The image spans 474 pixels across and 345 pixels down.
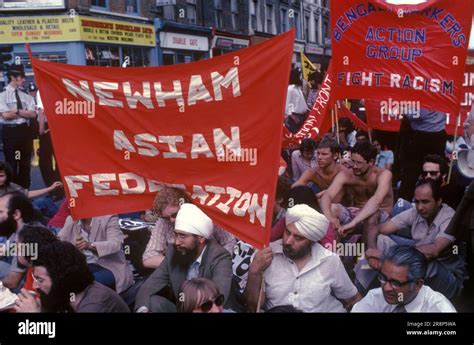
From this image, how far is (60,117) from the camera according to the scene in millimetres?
4062

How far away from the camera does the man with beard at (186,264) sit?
3924mm

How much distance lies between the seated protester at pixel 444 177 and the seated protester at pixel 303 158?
2.73 ft

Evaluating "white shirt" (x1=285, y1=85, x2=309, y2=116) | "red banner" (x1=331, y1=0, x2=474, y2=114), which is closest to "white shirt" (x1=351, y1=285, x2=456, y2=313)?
"red banner" (x1=331, y1=0, x2=474, y2=114)

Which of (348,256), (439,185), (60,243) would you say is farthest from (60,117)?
(439,185)

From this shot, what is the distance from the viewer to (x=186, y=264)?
400 cm

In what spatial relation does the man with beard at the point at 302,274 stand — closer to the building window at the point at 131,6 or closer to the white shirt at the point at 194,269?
the white shirt at the point at 194,269

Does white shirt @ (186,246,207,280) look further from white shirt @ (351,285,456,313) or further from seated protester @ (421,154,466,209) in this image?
seated protester @ (421,154,466,209)

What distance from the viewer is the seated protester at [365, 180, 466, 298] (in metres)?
4.00

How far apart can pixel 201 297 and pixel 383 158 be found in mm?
1878

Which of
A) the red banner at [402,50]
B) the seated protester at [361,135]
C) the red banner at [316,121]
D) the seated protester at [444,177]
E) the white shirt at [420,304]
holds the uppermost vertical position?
the red banner at [402,50]

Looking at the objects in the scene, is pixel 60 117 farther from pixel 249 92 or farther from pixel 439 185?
pixel 439 185

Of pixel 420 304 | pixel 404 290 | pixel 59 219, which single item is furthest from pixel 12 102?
pixel 420 304

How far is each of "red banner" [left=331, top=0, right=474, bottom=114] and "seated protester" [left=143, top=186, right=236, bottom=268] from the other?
1.33m

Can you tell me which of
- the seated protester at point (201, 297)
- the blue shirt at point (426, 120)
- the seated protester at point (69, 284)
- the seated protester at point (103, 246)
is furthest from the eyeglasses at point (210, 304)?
the blue shirt at point (426, 120)
